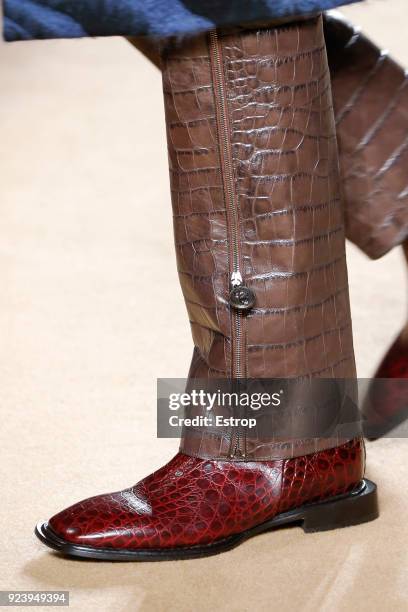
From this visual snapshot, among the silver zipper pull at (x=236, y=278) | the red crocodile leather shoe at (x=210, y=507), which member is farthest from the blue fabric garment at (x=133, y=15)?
the red crocodile leather shoe at (x=210, y=507)

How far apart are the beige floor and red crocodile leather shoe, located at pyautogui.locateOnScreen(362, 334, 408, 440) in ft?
0.11

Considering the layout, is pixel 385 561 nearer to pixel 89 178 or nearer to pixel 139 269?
pixel 139 269

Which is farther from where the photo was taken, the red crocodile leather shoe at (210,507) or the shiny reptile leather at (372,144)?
the shiny reptile leather at (372,144)

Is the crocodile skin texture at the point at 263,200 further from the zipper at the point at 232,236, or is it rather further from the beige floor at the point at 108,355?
the beige floor at the point at 108,355

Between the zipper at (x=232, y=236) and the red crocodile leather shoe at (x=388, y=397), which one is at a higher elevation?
the zipper at (x=232, y=236)

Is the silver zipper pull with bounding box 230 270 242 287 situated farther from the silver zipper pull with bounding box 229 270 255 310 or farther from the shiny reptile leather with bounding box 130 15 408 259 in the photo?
the shiny reptile leather with bounding box 130 15 408 259

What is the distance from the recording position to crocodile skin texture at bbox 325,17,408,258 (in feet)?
4.20

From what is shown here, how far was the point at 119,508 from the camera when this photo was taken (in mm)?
1075

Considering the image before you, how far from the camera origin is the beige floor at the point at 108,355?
1025 mm

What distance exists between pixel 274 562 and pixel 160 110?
1.90 m

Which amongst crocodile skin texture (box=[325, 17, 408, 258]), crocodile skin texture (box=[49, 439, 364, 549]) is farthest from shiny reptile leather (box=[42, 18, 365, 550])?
crocodile skin texture (box=[325, 17, 408, 258])

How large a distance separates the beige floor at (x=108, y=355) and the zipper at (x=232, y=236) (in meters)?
0.15

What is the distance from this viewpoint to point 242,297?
1.05m

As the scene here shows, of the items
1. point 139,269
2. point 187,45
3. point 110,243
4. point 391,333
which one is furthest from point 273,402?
point 110,243
